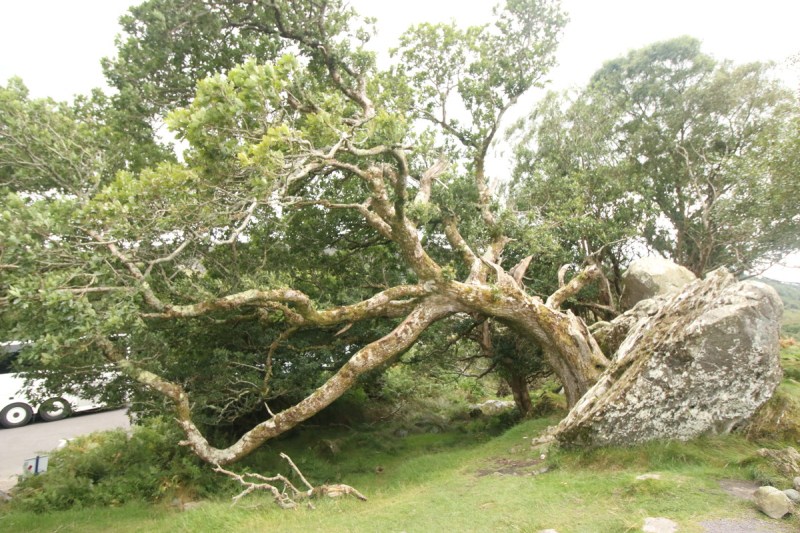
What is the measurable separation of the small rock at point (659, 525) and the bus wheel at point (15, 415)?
21.4m

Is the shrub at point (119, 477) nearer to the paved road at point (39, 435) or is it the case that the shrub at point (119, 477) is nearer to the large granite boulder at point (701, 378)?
the paved road at point (39, 435)

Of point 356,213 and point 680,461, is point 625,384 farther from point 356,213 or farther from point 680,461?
point 356,213

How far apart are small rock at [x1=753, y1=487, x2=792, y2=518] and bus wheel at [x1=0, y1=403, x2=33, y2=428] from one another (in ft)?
73.9

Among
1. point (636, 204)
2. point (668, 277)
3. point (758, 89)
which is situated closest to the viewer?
point (668, 277)

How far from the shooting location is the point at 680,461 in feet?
23.4

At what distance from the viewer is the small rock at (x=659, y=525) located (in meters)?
5.15

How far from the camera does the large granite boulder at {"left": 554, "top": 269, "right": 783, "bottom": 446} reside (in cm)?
741

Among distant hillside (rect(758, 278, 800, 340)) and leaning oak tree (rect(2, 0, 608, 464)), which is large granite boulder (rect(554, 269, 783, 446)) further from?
distant hillside (rect(758, 278, 800, 340))

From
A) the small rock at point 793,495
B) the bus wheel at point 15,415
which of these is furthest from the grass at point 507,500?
the bus wheel at point 15,415

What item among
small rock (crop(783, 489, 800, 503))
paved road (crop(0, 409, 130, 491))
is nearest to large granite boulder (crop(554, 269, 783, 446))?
small rock (crop(783, 489, 800, 503))

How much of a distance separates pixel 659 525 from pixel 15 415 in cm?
2177

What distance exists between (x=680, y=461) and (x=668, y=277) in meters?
8.24

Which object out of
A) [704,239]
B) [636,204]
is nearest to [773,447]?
[636,204]

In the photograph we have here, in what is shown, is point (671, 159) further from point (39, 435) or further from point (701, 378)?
point (39, 435)
